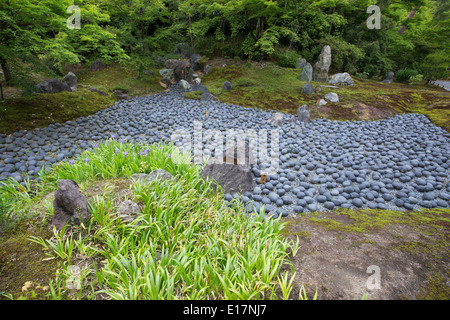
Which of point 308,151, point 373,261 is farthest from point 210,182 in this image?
point 308,151

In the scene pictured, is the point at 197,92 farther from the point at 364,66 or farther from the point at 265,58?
the point at 364,66

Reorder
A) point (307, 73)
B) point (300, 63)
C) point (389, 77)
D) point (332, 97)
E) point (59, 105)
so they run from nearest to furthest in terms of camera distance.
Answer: point (59, 105) < point (332, 97) < point (307, 73) < point (300, 63) < point (389, 77)

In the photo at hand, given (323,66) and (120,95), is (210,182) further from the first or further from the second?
(323,66)

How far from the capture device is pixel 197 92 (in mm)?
8016

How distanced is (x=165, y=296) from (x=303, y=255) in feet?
4.05

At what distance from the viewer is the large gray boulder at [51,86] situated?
6184 mm

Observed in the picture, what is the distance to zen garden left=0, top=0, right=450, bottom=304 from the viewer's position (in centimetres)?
155

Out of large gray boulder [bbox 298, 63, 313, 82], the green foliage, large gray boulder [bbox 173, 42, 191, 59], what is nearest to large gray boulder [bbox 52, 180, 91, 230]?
large gray boulder [bbox 298, 63, 313, 82]

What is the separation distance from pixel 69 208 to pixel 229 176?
77.2 inches

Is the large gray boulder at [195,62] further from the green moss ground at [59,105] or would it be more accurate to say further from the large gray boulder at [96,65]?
the large gray boulder at [96,65]

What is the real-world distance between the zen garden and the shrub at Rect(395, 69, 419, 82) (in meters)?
5.55

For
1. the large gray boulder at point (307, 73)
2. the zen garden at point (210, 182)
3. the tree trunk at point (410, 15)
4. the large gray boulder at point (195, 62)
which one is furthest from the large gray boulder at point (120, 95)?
the tree trunk at point (410, 15)

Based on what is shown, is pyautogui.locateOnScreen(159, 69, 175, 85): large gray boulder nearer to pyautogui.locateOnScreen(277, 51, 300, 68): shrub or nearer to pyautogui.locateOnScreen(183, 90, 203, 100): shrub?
pyautogui.locateOnScreen(183, 90, 203, 100): shrub

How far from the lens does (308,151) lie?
4355 millimetres
